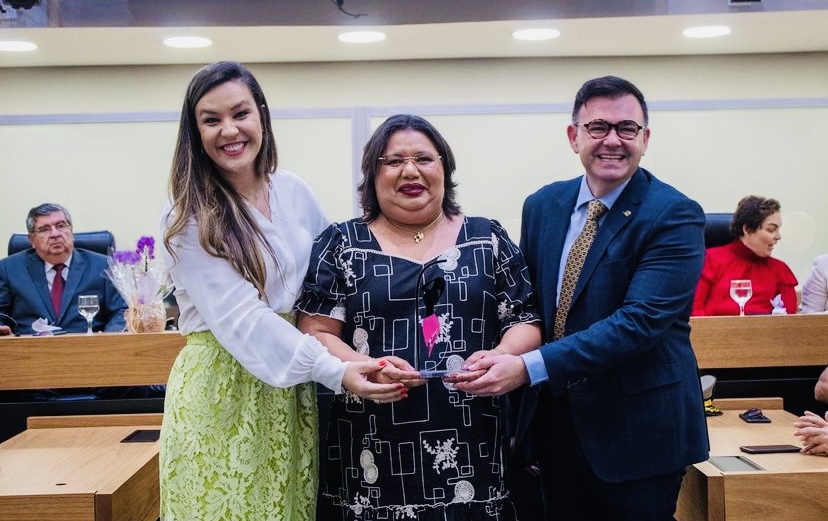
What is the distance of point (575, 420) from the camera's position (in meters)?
2.03

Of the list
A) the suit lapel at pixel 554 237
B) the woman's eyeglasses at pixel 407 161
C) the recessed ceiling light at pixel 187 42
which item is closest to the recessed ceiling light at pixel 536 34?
the recessed ceiling light at pixel 187 42

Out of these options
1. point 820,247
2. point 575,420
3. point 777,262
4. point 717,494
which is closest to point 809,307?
point 777,262

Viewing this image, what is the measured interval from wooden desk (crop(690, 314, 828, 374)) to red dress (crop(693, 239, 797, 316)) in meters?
1.46

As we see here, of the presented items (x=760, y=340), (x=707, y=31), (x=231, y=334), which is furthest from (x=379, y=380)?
(x=707, y=31)

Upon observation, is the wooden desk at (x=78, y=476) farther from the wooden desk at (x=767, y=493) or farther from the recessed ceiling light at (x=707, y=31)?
the recessed ceiling light at (x=707, y=31)

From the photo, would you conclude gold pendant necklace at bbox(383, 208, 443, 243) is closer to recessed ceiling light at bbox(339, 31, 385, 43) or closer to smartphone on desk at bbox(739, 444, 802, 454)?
smartphone on desk at bbox(739, 444, 802, 454)

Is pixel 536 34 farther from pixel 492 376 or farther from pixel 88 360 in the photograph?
pixel 492 376

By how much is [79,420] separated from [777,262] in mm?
3638

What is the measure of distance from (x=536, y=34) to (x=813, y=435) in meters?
3.30

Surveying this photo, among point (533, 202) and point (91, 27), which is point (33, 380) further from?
point (91, 27)

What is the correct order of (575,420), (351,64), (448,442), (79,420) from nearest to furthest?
(448,442)
(575,420)
(79,420)
(351,64)

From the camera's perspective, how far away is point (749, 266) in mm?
4633

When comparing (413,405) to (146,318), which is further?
(146,318)

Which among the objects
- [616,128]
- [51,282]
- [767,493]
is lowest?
[767,493]
